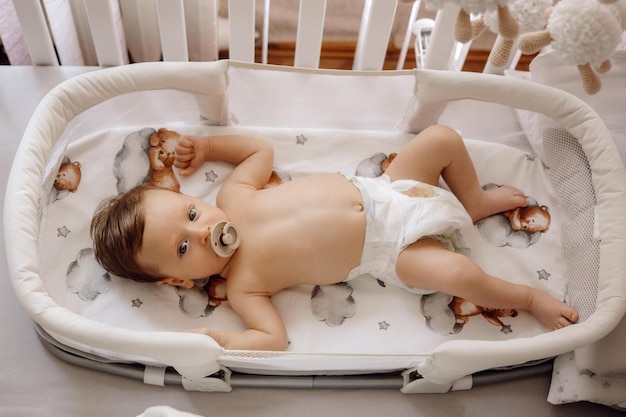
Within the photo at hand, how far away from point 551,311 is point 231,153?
2.35ft

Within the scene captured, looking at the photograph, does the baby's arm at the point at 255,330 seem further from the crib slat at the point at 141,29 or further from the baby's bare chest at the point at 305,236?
the crib slat at the point at 141,29

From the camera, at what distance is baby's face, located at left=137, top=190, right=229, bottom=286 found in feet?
3.46

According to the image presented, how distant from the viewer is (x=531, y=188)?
129 centimetres

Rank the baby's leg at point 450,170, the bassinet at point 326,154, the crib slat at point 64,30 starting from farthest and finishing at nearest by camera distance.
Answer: the crib slat at point 64,30, the baby's leg at point 450,170, the bassinet at point 326,154

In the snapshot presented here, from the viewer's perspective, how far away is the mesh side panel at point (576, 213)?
111 centimetres

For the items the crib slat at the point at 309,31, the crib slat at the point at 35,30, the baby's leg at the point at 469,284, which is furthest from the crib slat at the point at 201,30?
the baby's leg at the point at 469,284

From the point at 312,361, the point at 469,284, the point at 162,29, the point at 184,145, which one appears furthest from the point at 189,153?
the point at 469,284

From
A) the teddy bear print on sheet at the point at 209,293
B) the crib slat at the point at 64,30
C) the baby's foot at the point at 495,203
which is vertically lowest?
the teddy bear print on sheet at the point at 209,293

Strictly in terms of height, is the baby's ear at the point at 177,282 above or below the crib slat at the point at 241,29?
below

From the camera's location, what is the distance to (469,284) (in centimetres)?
108

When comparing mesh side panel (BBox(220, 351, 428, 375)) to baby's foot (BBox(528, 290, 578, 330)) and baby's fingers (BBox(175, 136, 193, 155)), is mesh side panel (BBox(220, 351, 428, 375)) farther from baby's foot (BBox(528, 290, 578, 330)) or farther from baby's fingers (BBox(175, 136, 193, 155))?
baby's fingers (BBox(175, 136, 193, 155))

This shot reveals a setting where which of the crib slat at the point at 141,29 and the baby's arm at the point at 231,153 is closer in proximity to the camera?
the baby's arm at the point at 231,153

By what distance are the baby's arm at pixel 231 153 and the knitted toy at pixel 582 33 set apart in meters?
0.67

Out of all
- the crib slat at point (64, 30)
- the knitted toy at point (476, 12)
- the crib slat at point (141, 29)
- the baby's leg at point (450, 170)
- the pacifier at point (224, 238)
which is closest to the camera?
the knitted toy at point (476, 12)
